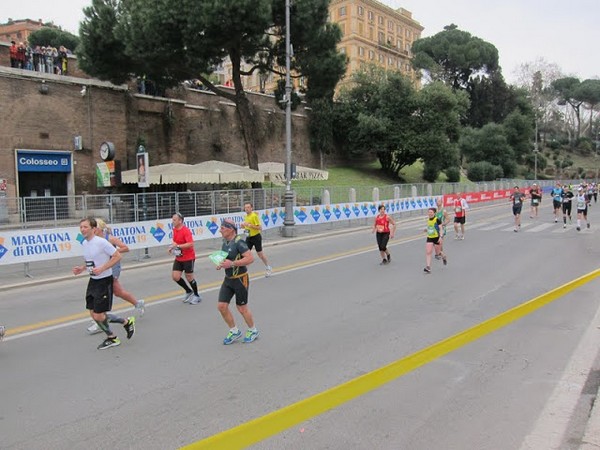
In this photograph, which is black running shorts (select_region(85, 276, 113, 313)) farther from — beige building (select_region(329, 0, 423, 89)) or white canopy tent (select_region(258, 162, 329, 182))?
beige building (select_region(329, 0, 423, 89))

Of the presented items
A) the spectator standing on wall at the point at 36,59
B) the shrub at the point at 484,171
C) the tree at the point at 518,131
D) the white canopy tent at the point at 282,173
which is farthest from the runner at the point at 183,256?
the tree at the point at 518,131

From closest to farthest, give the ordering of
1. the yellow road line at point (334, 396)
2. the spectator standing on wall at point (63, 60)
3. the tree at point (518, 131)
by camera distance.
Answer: the yellow road line at point (334, 396), the spectator standing on wall at point (63, 60), the tree at point (518, 131)

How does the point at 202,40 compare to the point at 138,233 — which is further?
the point at 202,40

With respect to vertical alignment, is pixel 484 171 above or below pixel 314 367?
above

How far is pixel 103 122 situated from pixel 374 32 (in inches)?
3202

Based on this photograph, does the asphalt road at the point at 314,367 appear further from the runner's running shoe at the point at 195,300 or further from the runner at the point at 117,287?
the runner at the point at 117,287

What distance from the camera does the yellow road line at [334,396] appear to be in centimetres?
431

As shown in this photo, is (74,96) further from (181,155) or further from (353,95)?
(353,95)

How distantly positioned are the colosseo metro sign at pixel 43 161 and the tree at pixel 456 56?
6324cm

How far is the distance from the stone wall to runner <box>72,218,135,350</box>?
796 inches

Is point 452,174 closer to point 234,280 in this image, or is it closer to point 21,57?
point 21,57

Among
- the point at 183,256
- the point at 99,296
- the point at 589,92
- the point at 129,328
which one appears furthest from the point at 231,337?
the point at 589,92

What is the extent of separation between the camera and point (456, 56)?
80125 mm

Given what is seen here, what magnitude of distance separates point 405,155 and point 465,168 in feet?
76.2
